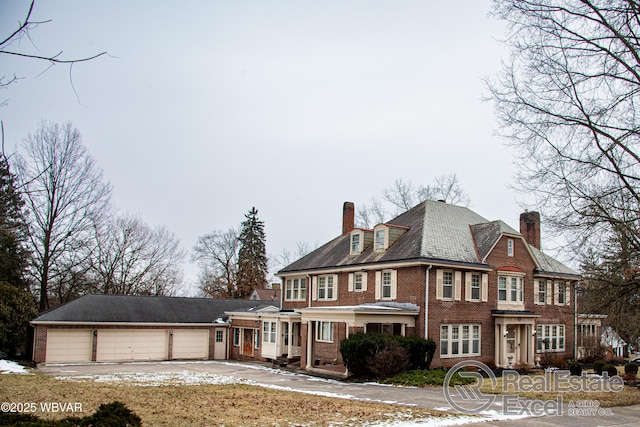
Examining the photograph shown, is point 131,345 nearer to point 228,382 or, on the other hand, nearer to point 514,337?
point 228,382

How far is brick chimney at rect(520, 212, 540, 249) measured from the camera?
33.3 metres

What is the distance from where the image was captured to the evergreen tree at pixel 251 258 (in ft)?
212

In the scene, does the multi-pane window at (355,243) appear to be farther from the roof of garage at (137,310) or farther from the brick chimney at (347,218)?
the roof of garage at (137,310)

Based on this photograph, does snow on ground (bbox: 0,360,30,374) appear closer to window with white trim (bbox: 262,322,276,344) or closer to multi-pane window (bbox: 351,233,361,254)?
window with white trim (bbox: 262,322,276,344)

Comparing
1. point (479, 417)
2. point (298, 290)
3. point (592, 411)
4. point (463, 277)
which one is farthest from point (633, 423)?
point (298, 290)

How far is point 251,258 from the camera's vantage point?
66062mm

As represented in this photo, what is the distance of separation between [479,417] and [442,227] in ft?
53.7

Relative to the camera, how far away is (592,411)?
48.8ft

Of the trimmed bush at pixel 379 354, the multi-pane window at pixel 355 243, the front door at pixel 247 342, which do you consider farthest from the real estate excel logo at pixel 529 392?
the front door at pixel 247 342

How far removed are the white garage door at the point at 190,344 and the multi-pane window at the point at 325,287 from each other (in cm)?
873

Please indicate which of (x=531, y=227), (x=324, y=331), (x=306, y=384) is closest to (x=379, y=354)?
(x=306, y=384)

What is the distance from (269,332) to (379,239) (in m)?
9.32

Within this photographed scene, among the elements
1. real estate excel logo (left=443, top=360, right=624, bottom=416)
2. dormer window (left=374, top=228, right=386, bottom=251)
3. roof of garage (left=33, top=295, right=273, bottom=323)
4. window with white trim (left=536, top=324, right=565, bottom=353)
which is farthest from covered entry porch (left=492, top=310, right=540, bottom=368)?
roof of garage (left=33, top=295, right=273, bottom=323)

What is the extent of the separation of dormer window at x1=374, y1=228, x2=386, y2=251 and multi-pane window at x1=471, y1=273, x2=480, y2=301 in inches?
194
